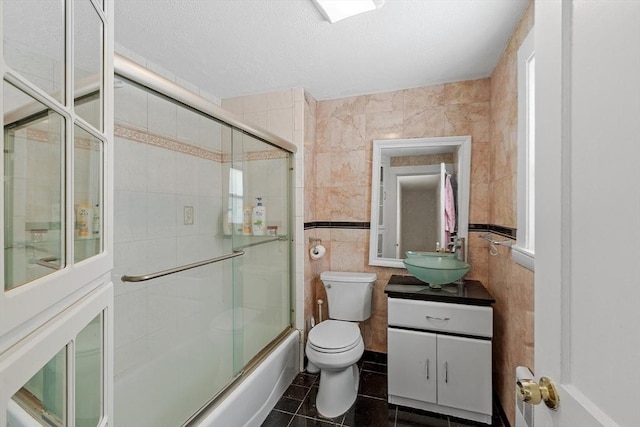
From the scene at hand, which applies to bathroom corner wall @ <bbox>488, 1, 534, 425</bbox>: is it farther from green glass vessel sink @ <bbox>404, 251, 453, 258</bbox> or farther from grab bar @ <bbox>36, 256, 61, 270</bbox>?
grab bar @ <bbox>36, 256, 61, 270</bbox>

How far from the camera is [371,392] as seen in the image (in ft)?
6.42

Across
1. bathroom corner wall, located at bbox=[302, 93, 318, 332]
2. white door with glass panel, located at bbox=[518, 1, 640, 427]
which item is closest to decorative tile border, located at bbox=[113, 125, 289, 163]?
bathroom corner wall, located at bbox=[302, 93, 318, 332]

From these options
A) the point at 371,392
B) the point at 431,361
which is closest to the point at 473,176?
the point at 431,361

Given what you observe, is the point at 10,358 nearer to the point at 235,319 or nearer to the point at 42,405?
the point at 42,405

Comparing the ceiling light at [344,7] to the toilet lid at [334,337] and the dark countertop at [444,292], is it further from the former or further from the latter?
the toilet lid at [334,337]

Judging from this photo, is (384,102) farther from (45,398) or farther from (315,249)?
(45,398)

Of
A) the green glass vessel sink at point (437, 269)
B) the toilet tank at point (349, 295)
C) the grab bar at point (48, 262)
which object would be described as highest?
the grab bar at point (48, 262)

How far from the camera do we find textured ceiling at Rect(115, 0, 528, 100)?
1.37 m

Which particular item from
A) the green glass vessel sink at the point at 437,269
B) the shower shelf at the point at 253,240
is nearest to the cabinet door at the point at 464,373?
the green glass vessel sink at the point at 437,269

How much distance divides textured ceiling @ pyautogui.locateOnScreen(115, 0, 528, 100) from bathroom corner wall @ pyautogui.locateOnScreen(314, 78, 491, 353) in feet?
0.49

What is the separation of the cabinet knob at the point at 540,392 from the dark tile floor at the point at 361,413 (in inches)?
56.0

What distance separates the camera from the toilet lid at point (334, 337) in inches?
69.0

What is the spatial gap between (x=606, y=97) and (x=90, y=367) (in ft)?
3.57

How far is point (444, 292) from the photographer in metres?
1.84
